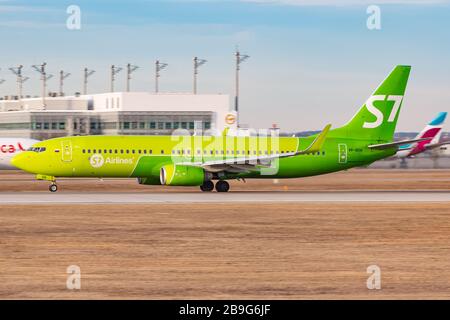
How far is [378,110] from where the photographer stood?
61.6 metres

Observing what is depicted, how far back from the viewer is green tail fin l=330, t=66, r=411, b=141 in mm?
61344

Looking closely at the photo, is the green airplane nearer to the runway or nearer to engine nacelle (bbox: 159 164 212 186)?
engine nacelle (bbox: 159 164 212 186)

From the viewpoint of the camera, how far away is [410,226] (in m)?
34.9

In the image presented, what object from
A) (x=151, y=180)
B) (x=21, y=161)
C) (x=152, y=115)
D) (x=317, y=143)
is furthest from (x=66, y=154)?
(x=152, y=115)

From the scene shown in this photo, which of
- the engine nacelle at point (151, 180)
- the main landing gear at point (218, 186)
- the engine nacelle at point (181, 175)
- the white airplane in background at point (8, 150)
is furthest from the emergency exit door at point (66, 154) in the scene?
the white airplane in background at point (8, 150)

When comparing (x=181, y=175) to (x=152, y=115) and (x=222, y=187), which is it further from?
(x=152, y=115)

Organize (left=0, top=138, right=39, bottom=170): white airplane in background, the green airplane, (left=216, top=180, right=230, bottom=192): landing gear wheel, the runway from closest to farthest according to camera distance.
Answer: the runway < the green airplane < (left=216, top=180, right=230, bottom=192): landing gear wheel < (left=0, top=138, right=39, bottom=170): white airplane in background

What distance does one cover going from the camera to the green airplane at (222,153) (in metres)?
56.7

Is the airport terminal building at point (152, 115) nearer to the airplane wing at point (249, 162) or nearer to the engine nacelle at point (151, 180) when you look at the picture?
the airplane wing at point (249, 162)

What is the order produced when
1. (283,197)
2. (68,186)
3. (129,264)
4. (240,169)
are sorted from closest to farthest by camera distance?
(129,264), (283,197), (240,169), (68,186)

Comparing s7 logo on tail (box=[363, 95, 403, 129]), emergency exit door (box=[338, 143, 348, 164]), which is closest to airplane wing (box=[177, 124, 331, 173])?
emergency exit door (box=[338, 143, 348, 164])
